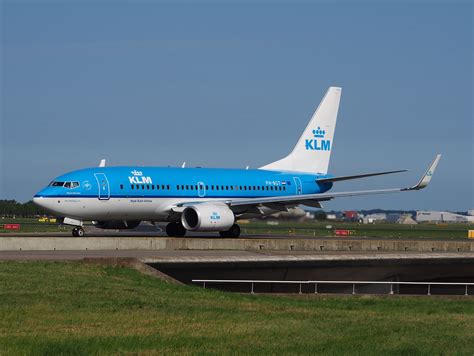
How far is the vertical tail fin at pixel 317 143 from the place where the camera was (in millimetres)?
58281

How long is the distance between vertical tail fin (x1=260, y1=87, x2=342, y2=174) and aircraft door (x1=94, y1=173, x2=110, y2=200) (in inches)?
485

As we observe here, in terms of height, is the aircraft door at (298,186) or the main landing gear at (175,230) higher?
the aircraft door at (298,186)

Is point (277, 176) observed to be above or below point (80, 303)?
above

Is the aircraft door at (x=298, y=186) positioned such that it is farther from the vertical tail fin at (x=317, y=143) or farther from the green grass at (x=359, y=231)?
the green grass at (x=359, y=231)

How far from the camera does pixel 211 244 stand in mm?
40094

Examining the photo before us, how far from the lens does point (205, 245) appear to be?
3988 cm

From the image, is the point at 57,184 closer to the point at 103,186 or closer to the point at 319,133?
the point at 103,186

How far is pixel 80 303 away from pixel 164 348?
5095 mm

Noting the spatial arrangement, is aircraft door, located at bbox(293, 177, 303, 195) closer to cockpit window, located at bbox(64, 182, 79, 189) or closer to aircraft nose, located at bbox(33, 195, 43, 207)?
cockpit window, located at bbox(64, 182, 79, 189)

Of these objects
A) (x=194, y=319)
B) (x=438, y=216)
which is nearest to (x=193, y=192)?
(x=194, y=319)

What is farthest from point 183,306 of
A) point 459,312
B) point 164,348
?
point 459,312

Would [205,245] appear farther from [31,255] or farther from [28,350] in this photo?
[28,350]

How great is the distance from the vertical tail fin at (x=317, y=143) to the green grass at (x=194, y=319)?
1193 inches

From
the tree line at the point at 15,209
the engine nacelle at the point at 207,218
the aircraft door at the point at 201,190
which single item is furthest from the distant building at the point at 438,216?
the engine nacelle at the point at 207,218
